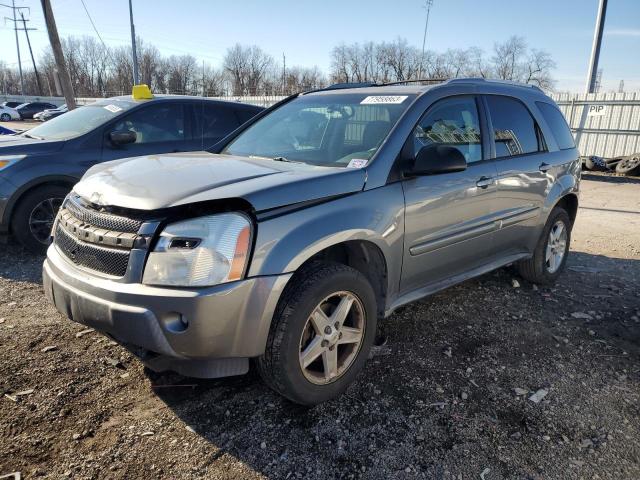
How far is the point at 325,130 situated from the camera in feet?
11.3

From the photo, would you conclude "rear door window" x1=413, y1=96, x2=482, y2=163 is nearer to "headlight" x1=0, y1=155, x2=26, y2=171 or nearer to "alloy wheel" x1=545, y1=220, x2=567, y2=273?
"alloy wheel" x1=545, y1=220, x2=567, y2=273

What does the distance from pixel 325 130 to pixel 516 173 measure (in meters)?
1.65

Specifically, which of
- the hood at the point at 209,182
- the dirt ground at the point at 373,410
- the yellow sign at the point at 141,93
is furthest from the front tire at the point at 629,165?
the hood at the point at 209,182

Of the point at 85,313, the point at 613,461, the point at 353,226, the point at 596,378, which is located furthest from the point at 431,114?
the point at 85,313

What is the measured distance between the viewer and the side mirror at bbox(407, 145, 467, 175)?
9.35ft

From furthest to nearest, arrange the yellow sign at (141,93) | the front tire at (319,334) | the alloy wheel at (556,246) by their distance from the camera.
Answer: the yellow sign at (141,93), the alloy wheel at (556,246), the front tire at (319,334)

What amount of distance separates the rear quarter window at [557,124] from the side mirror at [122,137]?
4.39 metres

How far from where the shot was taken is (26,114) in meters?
39.6

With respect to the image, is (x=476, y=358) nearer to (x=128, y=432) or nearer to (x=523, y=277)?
(x=523, y=277)

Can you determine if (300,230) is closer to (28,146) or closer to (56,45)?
(28,146)

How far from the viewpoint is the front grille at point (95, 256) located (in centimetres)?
226

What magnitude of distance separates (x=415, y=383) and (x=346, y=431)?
Result: 65 cm

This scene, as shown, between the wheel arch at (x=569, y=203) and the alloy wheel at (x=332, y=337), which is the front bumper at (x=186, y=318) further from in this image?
the wheel arch at (x=569, y=203)

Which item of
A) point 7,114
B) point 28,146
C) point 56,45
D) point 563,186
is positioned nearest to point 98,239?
point 28,146
